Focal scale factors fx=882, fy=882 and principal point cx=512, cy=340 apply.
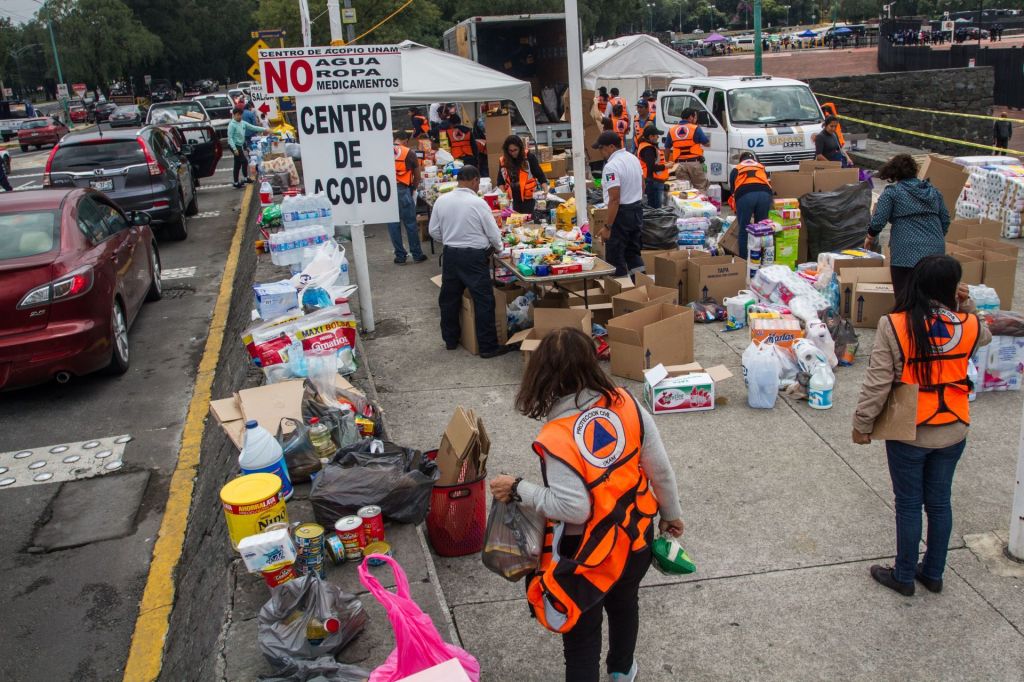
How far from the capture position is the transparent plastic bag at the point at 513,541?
329 centimetres

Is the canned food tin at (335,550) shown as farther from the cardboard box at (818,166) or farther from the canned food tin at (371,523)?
the cardboard box at (818,166)

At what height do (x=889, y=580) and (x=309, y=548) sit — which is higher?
(x=309, y=548)

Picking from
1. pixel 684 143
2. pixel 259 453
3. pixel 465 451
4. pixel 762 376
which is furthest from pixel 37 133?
pixel 465 451

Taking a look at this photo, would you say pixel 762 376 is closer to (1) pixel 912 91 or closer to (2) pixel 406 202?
(2) pixel 406 202

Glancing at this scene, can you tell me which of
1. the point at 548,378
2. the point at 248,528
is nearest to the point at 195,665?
the point at 248,528

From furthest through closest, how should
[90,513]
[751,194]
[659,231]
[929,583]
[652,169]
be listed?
[652,169] → [659,231] → [751,194] → [90,513] → [929,583]

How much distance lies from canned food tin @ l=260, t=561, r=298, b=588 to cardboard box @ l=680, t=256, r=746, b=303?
606cm

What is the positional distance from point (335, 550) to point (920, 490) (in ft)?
9.37

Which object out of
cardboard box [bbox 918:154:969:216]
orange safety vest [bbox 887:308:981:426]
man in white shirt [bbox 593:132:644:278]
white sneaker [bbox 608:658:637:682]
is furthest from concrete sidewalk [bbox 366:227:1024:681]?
cardboard box [bbox 918:154:969:216]

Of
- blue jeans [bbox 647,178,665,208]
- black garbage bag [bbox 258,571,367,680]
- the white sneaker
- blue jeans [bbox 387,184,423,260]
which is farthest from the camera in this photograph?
blue jeans [bbox 647,178,665,208]

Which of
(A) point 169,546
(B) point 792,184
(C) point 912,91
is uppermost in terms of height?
(C) point 912,91

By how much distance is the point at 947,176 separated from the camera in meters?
11.6

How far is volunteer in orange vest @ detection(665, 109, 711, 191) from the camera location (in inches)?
589

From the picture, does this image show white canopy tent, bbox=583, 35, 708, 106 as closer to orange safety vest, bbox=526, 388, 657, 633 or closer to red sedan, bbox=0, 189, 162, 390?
red sedan, bbox=0, 189, 162, 390
